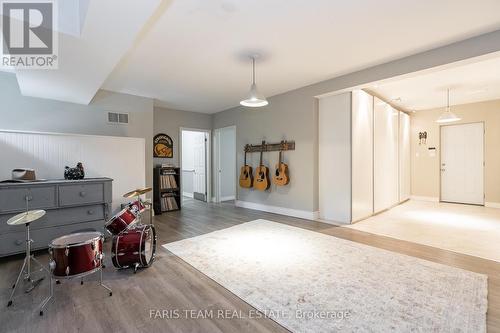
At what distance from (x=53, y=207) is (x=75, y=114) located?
197cm

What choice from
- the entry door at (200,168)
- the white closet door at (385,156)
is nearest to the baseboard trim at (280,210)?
the entry door at (200,168)

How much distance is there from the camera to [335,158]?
434 cm

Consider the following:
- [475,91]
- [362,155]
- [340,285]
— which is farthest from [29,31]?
[475,91]

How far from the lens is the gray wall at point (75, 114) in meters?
3.56

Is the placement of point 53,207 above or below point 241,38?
below

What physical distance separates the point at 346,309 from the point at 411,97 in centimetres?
524

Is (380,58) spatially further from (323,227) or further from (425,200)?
(425,200)

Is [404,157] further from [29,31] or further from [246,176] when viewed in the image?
[29,31]

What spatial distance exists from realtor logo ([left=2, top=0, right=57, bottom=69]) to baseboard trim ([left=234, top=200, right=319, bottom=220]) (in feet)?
14.0

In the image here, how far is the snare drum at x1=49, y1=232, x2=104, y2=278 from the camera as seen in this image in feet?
5.90

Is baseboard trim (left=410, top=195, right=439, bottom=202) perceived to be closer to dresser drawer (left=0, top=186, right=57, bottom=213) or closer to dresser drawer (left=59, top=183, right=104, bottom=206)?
dresser drawer (left=59, top=183, right=104, bottom=206)

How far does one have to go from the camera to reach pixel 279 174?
16.1 ft

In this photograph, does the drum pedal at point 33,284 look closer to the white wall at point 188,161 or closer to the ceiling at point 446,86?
the ceiling at point 446,86

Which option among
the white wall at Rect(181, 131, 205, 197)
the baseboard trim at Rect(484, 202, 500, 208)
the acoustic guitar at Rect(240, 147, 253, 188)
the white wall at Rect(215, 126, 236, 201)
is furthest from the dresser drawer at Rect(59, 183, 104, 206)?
the baseboard trim at Rect(484, 202, 500, 208)
